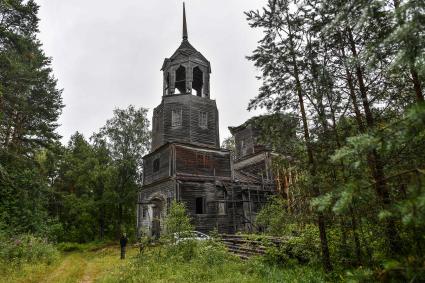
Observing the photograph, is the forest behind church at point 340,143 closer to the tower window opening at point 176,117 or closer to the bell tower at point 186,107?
the bell tower at point 186,107

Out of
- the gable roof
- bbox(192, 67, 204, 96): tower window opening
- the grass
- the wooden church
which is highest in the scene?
the gable roof

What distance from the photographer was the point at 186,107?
27.3m

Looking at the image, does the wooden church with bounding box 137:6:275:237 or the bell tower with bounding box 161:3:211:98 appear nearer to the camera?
the wooden church with bounding box 137:6:275:237

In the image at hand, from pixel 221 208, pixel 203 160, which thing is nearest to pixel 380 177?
pixel 221 208

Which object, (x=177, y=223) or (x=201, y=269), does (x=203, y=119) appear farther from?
(x=201, y=269)

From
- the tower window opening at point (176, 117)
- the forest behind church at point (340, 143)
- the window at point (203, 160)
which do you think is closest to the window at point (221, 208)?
the window at point (203, 160)

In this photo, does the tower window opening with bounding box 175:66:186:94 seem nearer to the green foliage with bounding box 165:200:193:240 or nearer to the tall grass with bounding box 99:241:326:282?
the green foliage with bounding box 165:200:193:240

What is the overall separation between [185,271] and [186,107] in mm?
18099

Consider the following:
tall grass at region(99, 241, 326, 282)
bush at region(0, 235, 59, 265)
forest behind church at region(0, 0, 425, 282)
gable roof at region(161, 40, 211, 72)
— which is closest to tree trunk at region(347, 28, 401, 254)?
forest behind church at region(0, 0, 425, 282)

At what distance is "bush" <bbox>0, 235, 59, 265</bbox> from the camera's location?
1438 cm

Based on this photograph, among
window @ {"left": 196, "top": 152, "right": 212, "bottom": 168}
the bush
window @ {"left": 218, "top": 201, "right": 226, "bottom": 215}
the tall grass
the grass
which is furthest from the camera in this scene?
window @ {"left": 196, "top": 152, "right": 212, "bottom": 168}

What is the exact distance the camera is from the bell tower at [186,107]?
27.1m

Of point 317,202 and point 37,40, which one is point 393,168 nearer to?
point 317,202

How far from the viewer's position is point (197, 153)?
2627 centimetres
